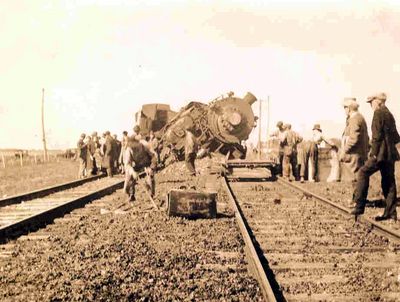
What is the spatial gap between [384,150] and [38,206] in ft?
24.8

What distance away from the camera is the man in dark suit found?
320 inches

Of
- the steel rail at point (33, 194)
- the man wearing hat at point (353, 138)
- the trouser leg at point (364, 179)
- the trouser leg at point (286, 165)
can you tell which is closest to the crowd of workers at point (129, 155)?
the steel rail at point (33, 194)

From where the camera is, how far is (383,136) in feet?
26.8

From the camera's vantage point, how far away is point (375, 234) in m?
7.13

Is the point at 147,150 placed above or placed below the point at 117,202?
above

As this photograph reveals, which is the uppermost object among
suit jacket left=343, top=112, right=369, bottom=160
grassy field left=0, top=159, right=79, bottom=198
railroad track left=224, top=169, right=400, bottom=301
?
suit jacket left=343, top=112, right=369, bottom=160

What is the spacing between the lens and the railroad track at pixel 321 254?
4562 millimetres

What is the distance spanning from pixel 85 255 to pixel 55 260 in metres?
0.36

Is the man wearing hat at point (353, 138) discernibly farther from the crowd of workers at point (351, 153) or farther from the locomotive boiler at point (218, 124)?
the locomotive boiler at point (218, 124)

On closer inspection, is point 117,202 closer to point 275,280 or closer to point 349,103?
point 349,103

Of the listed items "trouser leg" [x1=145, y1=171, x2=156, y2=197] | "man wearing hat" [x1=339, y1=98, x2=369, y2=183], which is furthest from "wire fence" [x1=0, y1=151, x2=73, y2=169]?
"man wearing hat" [x1=339, y1=98, x2=369, y2=183]

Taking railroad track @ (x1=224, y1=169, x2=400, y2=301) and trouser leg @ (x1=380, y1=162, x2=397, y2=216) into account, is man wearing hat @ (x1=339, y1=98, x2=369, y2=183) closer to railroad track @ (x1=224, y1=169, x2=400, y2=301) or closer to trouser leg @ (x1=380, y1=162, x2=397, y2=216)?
railroad track @ (x1=224, y1=169, x2=400, y2=301)

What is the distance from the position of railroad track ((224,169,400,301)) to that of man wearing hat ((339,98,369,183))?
3.35 feet

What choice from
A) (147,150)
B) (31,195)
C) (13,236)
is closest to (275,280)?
(13,236)
